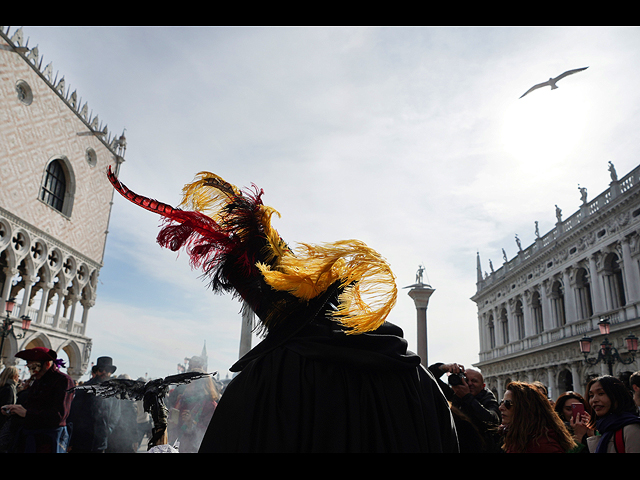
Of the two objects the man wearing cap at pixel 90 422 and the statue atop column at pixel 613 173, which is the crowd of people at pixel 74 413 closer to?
the man wearing cap at pixel 90 422

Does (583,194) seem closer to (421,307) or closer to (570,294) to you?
Answer: (570,294)

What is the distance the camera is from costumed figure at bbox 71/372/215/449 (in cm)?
361

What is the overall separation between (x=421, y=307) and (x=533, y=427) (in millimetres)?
11915

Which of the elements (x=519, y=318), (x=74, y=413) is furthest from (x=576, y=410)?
(x=519, y=318)

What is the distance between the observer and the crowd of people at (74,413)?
3.76m

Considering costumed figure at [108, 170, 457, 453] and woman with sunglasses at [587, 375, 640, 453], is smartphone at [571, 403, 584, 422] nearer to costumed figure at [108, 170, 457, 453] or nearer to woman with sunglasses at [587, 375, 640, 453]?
woman with sunglasses at [587, 375, 640, 453]

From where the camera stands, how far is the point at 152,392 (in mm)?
3691

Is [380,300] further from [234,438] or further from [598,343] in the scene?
[598,343]

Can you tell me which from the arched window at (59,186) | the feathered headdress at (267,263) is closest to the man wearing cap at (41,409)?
the feathered headdress at (267,263)

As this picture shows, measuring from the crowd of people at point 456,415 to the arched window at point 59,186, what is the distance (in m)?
14.0

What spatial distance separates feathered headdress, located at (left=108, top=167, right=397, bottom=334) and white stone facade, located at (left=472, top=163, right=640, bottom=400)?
13.8 meters

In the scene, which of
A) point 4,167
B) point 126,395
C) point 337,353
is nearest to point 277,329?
point 337,353
